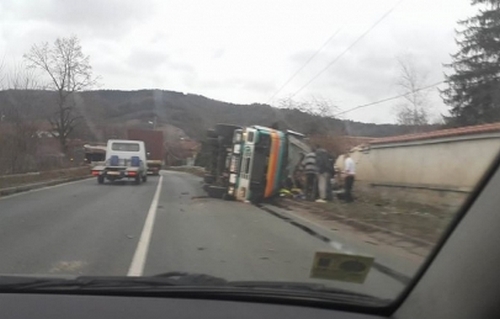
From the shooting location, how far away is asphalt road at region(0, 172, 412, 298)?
8281mm

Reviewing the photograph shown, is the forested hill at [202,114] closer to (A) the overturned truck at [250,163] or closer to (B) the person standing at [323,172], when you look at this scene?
(B) the person standing at [323,172]

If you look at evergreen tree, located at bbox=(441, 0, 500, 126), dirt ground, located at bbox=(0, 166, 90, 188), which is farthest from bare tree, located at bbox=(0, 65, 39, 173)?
evergreen tree, located at bbox=(441, 0, 500, 126)

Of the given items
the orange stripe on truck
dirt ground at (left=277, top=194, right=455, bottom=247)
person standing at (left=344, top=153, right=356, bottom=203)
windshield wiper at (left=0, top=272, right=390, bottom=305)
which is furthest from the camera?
the orange stripe on truck

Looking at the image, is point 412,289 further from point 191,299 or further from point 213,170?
point 213,170

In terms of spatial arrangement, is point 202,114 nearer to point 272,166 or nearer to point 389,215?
point 389,215

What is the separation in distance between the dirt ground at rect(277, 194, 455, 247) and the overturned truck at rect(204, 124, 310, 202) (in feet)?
3.00

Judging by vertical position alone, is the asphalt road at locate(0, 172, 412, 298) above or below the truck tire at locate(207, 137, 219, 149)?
below

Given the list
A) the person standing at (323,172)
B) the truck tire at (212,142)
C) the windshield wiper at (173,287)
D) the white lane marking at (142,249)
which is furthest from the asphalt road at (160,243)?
the person standing at (323,172)

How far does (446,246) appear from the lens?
3.61 meters

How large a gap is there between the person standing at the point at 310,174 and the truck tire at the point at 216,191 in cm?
260

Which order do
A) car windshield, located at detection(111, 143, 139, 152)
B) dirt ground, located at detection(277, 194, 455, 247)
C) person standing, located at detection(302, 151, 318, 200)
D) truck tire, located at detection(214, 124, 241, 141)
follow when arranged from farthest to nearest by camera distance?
car windshield, located at detection(111, 143, 139, 152) → person standing, located at detection(302, 151, 318, 200) → truck tire, located at detection(214, 124, 241, 141) → dirt ground, located at detection(277, 194, 455, 247)

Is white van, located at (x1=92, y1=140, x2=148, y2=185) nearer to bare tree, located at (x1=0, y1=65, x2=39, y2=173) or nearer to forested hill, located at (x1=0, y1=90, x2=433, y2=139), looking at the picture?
bare tree, located at (x1=0, y1=65, x2=39, y2=173)

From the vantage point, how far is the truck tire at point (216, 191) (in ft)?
72.1

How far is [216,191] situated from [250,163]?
1922 millimetres
